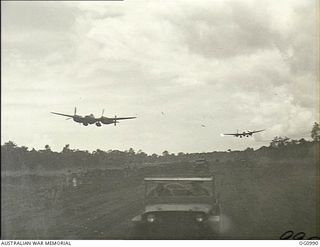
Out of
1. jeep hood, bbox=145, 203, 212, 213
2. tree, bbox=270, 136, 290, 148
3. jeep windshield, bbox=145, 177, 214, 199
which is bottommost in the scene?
jeep hood, bbox=145, 203, 212, 213

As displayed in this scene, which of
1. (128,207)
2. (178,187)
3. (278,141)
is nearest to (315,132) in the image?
(278,141)

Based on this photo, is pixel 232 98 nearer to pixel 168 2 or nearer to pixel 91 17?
pixel 168 2

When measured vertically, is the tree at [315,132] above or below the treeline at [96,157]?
above

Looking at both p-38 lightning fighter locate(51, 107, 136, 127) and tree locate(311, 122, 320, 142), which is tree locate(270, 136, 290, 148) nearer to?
tree locate(311, 122, 320, 142)

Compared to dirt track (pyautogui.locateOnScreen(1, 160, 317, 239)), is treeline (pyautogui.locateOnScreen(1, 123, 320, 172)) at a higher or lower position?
higher

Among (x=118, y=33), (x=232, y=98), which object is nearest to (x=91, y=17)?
(x=118, y=33)

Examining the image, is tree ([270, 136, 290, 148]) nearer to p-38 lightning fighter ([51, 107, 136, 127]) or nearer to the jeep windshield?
the jeep windshield

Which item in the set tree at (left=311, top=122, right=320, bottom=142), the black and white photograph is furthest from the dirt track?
tree at (left=311, top=122, right=320, bottom=142)

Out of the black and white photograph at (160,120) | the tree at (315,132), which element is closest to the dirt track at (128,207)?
the black and white photograph at (160,120)

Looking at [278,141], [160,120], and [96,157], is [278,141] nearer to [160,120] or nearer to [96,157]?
[160,120]

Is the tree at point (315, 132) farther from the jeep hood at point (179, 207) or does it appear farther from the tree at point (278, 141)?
the jeep hood at point (179, 207)
